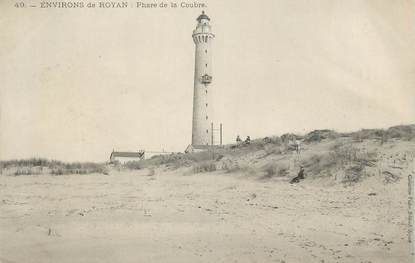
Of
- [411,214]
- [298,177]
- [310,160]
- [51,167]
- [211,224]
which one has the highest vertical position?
[310,160]

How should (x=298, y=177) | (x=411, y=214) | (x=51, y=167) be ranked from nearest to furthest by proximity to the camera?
(x=411, y=214) → (x=298, y=177) → (x=51, y=167)

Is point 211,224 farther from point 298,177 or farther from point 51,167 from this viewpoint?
point 51,167

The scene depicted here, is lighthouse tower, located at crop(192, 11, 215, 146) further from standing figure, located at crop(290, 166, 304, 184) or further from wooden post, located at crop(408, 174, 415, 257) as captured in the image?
wooden post, located at crop(408, 174, 415, 257)

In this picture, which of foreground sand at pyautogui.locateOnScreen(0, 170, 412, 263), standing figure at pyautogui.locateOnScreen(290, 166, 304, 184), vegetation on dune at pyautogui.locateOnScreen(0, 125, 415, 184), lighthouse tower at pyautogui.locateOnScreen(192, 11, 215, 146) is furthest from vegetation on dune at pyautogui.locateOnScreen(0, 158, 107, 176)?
lighthouse tower at pyautogui.locateOnScreen(192, 11, 215, 146)

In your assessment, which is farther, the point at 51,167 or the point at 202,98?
the point at 202,98

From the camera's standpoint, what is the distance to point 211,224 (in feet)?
21.8


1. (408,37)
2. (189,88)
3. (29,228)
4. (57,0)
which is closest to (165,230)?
(29,228)

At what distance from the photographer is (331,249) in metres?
5.60

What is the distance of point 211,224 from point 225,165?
6713 mm

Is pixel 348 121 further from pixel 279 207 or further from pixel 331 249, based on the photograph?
pixel 331 249

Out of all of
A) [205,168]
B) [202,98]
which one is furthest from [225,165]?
[202,98]

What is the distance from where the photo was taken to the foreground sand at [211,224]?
5.61 metres

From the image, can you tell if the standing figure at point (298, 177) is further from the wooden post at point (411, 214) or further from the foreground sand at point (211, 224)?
the wooden post at point (411, 214)

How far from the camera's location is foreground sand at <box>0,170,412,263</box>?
5.61m
